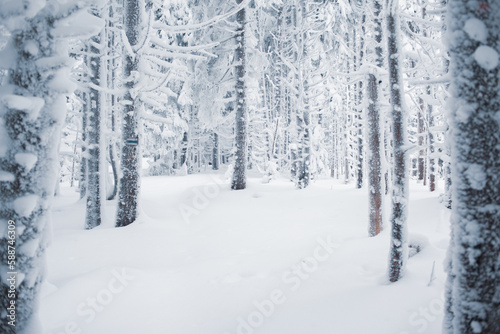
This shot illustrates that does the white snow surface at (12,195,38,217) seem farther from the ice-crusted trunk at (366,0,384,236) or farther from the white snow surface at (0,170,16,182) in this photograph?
the ice-crusted trunk at (366,0,384,236)

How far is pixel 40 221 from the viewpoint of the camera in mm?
1709

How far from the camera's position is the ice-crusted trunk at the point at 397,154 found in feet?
11.7

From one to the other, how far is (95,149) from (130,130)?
156 cm

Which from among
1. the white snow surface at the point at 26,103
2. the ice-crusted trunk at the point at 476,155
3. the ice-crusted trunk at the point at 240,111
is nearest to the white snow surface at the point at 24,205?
the white snow surface at the point at 26,103

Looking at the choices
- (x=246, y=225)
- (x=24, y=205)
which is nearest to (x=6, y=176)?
(x=24, y=205)

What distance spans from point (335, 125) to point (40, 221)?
26719 millimetres

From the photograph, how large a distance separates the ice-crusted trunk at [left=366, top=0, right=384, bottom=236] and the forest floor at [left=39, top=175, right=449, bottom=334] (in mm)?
464

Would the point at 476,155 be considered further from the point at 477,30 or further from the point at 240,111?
the point at 240,111

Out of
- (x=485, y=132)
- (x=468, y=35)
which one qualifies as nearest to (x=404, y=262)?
(x=485, y=132)

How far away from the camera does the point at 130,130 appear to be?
254 inches

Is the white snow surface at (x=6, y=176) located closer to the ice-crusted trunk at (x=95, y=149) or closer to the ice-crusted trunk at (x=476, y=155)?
the ice-crusted trunk at (x=476, y=155)

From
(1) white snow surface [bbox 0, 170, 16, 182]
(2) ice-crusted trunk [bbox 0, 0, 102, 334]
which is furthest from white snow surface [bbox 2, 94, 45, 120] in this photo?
(1) white snow surface [bbox 0, 170, 16, 182]

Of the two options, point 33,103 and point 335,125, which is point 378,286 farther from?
point 335,125

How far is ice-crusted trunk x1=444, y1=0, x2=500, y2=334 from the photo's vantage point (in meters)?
1.61
